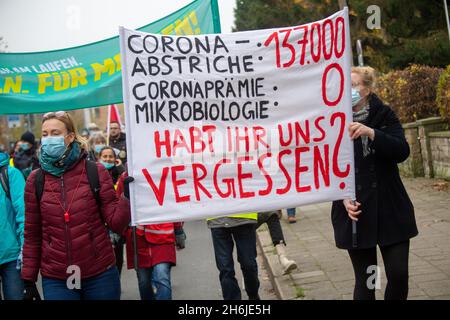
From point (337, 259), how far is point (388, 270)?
3300 mm

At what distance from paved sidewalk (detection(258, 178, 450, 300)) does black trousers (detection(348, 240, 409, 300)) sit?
123 cm

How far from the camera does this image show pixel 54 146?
14.3 feet

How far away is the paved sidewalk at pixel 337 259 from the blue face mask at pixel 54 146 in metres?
2.87

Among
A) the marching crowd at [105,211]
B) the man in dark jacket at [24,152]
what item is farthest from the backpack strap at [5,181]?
the man in dark jacket at [24,152]

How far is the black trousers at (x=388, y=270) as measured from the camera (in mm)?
4223

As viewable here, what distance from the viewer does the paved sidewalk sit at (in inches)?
238

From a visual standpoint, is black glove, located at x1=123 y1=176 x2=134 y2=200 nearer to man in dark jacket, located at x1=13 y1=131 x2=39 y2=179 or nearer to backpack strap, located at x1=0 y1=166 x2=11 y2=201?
backpack strap, located at x1=0 y1=166 x2=11 y2=201

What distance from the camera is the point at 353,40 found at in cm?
2466

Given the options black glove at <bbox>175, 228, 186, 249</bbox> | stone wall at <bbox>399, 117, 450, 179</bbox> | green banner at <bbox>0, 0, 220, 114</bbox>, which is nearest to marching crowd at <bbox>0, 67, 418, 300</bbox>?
black glove at <bbox>175, 228, 186, 249</bbox>

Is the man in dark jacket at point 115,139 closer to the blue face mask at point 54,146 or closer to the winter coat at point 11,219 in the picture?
the winter coat at point 11,219

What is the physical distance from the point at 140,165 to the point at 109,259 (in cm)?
65

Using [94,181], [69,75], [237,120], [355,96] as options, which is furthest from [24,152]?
[355,96]

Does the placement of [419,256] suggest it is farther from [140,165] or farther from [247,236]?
[140,165]

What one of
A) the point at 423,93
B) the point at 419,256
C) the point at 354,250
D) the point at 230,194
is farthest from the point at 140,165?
the point at 423,93
